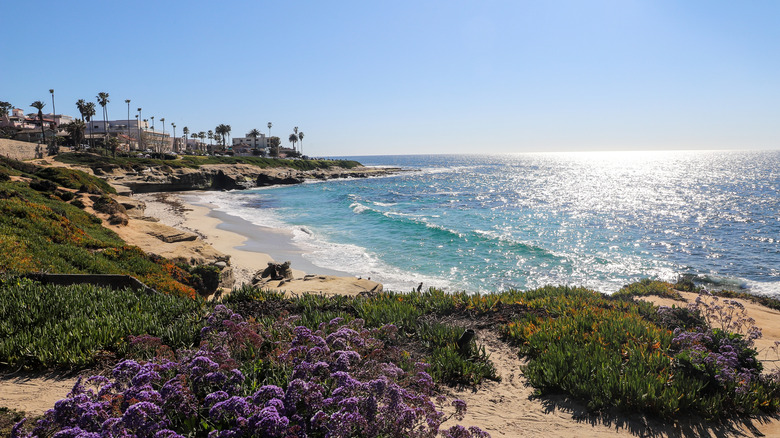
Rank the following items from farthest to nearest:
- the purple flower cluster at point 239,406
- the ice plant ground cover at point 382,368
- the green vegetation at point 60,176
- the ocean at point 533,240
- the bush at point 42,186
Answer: the green vegetation at point 60,176
the bush at point 42,186
the ocean at point 533,240
the ice plant ground cover at point 382,368
the purple flower cluster at point 239,406

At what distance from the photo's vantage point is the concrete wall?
2025 inches

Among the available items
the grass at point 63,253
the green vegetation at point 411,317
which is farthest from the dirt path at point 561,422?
the grass at point 63,253

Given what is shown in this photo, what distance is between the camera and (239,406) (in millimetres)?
3914

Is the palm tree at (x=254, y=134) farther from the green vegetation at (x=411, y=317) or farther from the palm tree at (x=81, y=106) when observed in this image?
the green vegetation at (x=411, y=317)

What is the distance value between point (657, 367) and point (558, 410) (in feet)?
6.96

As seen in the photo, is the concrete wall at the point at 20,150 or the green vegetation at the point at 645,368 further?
the concrete wall at the point at 20,150

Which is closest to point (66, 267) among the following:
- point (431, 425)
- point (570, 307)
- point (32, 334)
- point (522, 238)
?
point (32, 334)

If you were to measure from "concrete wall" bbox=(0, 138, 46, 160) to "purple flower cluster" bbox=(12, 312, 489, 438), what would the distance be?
2520 inches

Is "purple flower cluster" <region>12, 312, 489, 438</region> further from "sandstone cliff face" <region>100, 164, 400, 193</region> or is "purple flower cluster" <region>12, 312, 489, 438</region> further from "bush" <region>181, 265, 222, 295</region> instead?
"sandstone cliff face" <region>100, 164, 400, 193</region>

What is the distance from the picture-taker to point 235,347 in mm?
5969

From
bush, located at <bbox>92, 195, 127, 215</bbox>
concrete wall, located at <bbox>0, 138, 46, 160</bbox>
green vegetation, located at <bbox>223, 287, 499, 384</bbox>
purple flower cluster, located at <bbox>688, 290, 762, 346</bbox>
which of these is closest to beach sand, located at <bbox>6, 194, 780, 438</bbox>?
green vegetation, located at <bbox>223, 287, 499, 384</bbox>

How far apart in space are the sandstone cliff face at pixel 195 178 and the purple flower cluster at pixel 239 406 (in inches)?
1845

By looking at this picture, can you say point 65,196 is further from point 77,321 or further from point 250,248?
point 77,321

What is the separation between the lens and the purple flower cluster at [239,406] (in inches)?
149
